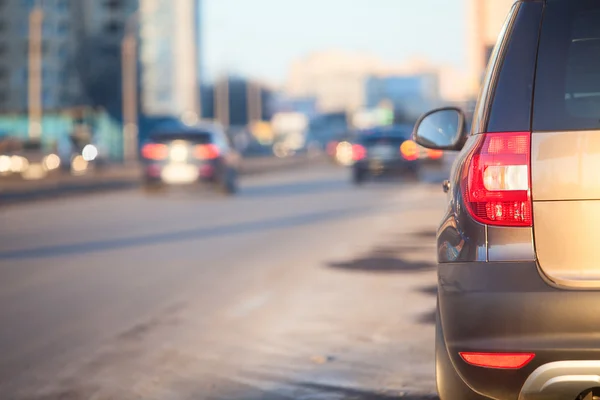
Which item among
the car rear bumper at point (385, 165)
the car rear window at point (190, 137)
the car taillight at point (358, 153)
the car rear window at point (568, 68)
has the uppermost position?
the car rear window at point (568, 68)

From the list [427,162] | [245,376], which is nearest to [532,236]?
[245,376]

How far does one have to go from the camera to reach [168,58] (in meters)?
148

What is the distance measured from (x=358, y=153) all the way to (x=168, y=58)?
4465 inches

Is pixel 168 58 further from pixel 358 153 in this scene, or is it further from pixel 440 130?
pixel 440 130

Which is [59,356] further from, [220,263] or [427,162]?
[427,162]

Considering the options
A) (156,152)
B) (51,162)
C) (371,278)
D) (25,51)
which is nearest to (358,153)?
(156,152)

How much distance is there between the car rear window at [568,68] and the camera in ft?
15.0

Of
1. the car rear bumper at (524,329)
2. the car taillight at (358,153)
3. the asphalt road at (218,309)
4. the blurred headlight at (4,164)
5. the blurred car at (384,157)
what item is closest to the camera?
the car rear bumper at (524,329)

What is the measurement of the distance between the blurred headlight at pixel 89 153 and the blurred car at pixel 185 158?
2546 centimetres

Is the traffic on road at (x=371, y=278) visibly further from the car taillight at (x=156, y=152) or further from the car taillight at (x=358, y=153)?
the car taillight at (x=358, y=153)

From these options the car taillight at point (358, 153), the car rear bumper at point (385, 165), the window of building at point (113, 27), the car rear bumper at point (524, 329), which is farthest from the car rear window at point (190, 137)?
the window of building at point (113, 27)

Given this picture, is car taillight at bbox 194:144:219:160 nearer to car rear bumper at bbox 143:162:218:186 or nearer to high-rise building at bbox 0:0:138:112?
car rear bumper at bbox 143:162:218:186

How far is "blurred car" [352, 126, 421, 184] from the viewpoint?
120 feet

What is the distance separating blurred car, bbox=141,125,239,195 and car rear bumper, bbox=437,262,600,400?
2456 cm
